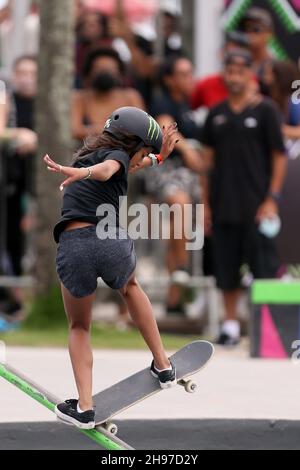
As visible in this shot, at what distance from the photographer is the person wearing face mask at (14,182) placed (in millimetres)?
11586

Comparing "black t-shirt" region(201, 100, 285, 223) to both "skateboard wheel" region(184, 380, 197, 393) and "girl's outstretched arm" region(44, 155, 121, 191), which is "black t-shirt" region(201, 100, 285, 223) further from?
"girl's outstretched arm" region(44, 155, 121, 191)

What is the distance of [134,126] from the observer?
6.27 meters

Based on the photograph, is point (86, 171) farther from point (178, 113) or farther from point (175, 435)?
point (178, 113)

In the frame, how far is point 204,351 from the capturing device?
6879 mm

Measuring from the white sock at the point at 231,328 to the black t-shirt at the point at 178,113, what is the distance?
1.89 metres

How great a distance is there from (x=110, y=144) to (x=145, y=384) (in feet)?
4.09

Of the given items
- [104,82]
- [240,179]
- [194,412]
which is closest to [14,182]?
[104,82]

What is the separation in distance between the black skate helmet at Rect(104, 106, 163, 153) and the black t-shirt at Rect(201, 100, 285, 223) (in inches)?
159

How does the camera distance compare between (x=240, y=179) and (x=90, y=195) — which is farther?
(x=240, y=179)

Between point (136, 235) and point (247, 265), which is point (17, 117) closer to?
point (247, 265)

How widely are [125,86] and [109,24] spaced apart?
5.37ft

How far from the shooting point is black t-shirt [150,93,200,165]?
11.6 metres

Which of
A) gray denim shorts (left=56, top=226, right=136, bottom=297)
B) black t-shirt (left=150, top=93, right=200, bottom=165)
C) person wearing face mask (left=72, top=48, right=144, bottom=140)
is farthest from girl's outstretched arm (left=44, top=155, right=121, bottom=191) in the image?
black t-shirt (left=150, top=93, right=200, bottom=165)

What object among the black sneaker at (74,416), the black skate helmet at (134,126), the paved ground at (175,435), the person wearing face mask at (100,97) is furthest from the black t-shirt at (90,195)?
the person wearing face mask at (100,97)
